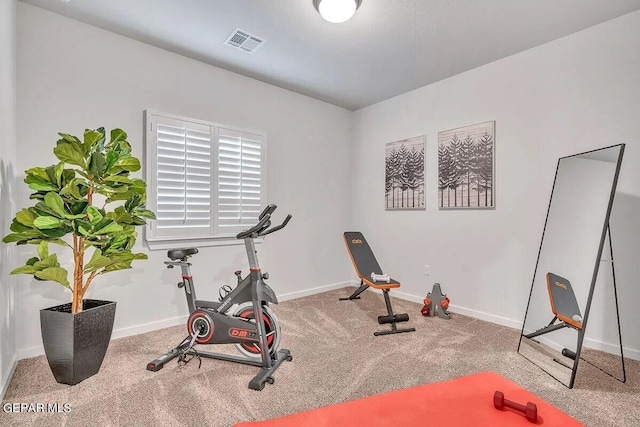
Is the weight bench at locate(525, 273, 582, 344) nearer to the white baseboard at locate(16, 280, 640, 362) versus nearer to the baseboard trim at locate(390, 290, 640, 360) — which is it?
the baseboard trim at locate(390, 290, 640, 360)

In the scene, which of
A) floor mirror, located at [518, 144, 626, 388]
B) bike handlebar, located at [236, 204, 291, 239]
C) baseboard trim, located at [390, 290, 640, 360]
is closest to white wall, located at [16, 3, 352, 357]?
baseboard trim, located at [390, 290, 640, 360]

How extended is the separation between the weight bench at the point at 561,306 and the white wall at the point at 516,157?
0.38 metres

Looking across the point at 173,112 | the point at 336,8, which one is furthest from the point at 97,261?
the point at 336,8

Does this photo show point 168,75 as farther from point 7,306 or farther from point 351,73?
point 7,306

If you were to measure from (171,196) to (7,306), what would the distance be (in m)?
1.46

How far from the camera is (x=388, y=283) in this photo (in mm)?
3287

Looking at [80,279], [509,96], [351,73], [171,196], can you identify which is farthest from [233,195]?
[509,96]

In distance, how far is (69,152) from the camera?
2059mm

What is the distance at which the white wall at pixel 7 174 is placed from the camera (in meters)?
1.99

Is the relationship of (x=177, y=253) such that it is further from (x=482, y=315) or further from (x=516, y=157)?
(x=516, y=157)

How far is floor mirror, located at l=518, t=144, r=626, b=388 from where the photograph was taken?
89.1 inches

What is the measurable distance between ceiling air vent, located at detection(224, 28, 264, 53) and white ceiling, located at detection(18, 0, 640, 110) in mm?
62

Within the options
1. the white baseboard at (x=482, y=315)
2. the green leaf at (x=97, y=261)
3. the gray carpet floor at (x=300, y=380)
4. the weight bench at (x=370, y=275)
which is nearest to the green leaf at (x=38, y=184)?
the green leaf at (x=97, y=261)

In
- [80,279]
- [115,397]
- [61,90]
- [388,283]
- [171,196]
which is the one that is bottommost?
[115,397]
